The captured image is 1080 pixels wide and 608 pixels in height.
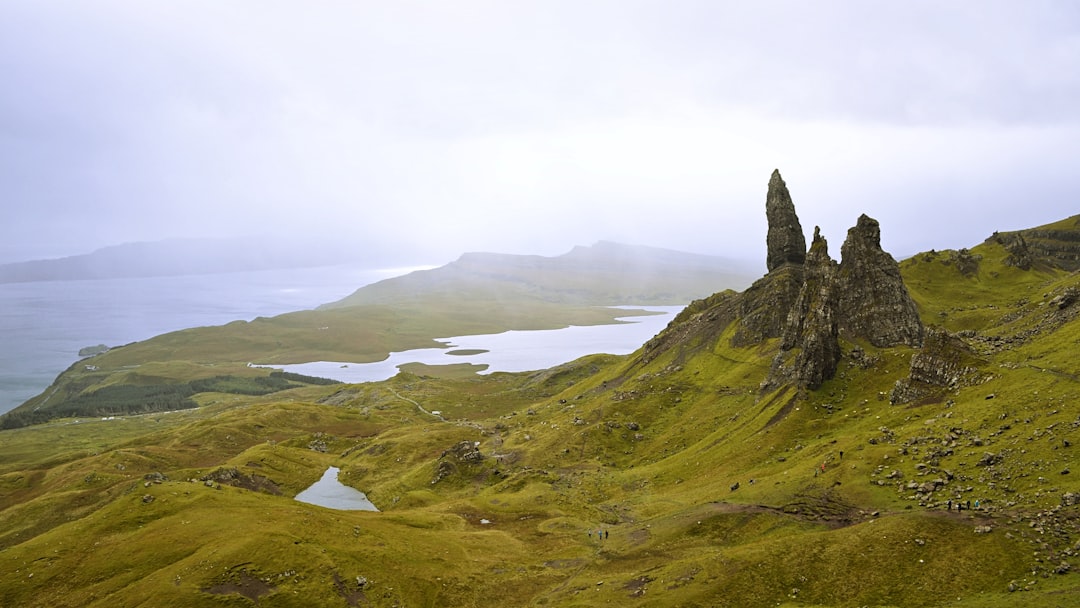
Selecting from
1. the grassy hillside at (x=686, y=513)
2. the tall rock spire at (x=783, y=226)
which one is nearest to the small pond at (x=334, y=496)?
the grassy hillside at (x=686, y=513)

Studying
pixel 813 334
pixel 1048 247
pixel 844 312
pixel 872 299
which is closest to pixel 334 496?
pixel 813 334

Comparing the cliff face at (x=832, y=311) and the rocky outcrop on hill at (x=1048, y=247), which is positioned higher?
the rocky outcrop on hill at (x=1048, y=247)

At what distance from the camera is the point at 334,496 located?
118 m

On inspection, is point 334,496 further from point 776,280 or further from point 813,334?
point 776,280

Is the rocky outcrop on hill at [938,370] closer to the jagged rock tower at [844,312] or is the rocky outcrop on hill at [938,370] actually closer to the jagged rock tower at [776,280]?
the jagged rock tower at [844,312]

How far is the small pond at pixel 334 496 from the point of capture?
111 m

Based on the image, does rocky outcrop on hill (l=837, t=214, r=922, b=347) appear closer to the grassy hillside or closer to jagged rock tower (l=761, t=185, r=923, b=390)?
jagged rock tower (l=761, t=185, r=923, b=390)

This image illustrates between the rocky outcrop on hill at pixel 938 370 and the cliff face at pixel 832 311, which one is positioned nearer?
the rocky outcrop on hill at pixel 938 370

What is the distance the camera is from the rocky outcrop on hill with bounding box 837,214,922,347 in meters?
97.7

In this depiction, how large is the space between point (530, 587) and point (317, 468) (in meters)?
90.6

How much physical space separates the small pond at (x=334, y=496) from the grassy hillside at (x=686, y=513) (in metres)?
2.40

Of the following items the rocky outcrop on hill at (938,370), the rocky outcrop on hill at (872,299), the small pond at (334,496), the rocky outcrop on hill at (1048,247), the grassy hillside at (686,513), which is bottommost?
the small pond at (334,496)

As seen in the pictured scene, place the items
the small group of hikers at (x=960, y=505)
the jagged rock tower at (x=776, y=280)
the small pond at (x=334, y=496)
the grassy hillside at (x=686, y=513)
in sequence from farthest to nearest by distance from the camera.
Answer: the jagged rock tower at (x=776, y=280)
the small pond at (x=334, y=496)
the small group of hikers at (x=960, y=505)
the grassy hillside at (x=686, y=513)

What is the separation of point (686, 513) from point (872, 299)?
56980mm
